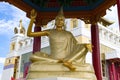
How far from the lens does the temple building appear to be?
17.4 m

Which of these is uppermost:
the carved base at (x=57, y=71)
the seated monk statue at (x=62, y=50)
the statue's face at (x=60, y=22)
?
the statue's face at (x=60, y=22)

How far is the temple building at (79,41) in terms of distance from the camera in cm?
1742

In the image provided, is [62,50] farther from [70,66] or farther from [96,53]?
[96,53]

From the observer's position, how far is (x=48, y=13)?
752 centimetres

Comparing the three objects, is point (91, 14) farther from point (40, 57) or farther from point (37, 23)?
point (40, 57)

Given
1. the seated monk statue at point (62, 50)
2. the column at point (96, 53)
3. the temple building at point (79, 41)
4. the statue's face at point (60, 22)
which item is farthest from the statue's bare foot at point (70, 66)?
the temple building at point (79, 41)

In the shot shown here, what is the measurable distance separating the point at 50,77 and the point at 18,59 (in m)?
18.0

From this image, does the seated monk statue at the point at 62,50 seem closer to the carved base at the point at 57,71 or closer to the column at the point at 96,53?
the carved base at the point at 57,71

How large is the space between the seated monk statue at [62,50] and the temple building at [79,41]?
9.42 metres

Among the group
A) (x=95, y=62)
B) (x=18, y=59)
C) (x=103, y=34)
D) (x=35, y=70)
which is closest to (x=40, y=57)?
(x=35, y=70)

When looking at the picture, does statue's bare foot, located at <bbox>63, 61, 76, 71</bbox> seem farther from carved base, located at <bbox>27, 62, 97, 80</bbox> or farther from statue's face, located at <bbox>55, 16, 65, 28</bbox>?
statue's face, located at <bbox>55, 16, 65, 28</bbox>

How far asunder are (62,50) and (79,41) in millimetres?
11772

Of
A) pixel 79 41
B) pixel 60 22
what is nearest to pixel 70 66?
pixel 60 22

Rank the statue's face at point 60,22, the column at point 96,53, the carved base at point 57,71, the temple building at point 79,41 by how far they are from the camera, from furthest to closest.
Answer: the temple building at point 79,41, the column at point 96,53, the statue's face at point 60,22, the carved base at point 57,71
